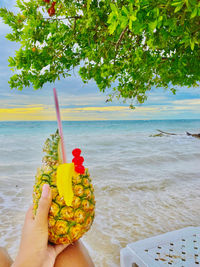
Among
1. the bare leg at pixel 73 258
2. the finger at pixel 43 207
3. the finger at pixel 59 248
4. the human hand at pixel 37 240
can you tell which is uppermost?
the finger at pixel 43 207

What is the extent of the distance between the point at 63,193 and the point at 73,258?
0.27m

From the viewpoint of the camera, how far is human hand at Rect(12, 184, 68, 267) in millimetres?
856

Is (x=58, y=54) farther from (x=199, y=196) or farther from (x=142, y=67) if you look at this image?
(x=199, y=196)

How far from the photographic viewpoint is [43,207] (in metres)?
0.87

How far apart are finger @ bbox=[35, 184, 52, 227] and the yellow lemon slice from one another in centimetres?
5

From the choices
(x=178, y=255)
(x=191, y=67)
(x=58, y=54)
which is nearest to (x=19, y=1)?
(x=58, y=54)

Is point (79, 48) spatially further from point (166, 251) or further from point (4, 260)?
point (4, 260)

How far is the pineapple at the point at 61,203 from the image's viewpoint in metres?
0.90

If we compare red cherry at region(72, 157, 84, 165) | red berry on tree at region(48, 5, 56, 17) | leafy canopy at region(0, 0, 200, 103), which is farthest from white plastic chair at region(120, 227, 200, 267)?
red berry on tree at region(48, 5, 56, 17)

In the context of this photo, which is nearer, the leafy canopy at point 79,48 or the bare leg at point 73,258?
the bare leg at point 73,258

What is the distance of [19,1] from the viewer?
11.8 ft

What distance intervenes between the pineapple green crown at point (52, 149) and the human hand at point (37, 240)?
0.10 metres

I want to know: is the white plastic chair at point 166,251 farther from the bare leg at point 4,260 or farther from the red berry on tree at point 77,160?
the red berry on tree at point 77,160

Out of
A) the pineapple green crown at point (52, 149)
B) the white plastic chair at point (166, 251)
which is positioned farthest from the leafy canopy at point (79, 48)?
the pineapple green crown at point (52, 149)
